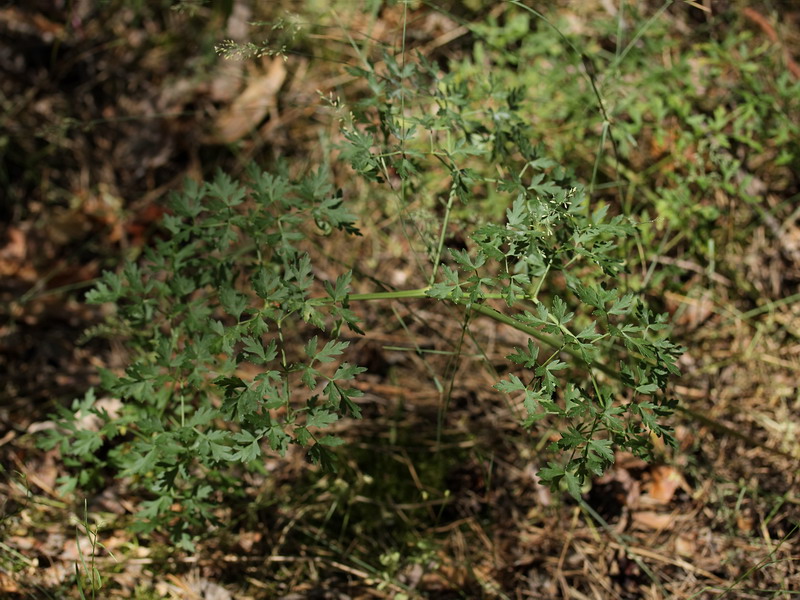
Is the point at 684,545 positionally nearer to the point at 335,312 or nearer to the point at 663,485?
the point at 663,485

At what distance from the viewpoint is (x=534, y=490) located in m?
3.02

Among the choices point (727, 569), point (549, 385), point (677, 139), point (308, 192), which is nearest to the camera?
point (549, 385)

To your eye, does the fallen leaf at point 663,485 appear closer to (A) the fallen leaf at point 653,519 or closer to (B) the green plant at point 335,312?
(A) the fallen leaf at point 653,519

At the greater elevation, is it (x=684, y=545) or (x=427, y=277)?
(x=427, y=277)

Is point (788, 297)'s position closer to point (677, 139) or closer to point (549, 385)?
point (677, 139)

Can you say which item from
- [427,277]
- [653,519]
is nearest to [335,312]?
[427,277]

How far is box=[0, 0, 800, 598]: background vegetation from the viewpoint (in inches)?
107

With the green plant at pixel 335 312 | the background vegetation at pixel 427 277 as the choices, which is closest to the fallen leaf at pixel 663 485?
the background vegetation at pixel 427 277

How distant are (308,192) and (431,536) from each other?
1526 mm

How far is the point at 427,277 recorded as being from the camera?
2.24m

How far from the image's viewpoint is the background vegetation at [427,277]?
2.72 m

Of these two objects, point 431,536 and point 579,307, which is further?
point 579,307

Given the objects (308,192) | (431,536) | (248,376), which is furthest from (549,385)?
(248,376)

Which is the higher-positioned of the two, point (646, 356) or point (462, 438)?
point (646, 356)
